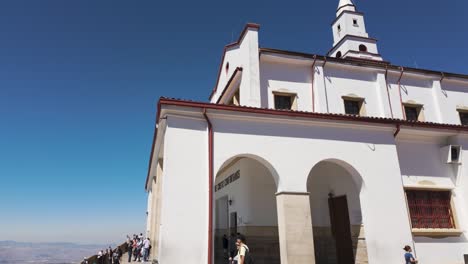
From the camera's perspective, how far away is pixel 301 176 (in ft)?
32.1

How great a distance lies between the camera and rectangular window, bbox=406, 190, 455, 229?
36.1 ft

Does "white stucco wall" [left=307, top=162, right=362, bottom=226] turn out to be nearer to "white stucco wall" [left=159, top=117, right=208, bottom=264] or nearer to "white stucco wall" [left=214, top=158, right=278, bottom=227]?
"white stucco wall" [left=214, top=158, right=278, bottom=227]

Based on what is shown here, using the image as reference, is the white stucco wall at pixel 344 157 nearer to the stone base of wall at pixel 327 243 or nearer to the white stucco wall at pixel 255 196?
the stone base of wall at pixel 327 243

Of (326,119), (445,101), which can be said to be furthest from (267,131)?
(445,101)

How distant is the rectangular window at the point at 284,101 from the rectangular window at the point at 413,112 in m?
6.74

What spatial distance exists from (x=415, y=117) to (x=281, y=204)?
480 inches

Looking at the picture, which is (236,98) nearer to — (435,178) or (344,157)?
(344,157)

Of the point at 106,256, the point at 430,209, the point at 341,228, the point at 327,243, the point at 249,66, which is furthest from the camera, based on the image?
the point at 106,256

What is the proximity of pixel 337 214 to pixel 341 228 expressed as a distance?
0.52 metres

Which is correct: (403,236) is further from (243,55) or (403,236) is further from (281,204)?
(243,55)

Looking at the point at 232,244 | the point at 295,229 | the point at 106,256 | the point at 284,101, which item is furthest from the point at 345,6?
the point at 106,256

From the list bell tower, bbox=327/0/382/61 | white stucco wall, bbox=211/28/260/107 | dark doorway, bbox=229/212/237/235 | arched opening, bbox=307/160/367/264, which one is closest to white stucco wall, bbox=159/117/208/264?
arched opening, bbox=307/160/367/264

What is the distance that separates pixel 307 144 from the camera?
10.1 m

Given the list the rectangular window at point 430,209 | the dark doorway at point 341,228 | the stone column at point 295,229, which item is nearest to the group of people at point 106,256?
the dark doorway at point 341,228
